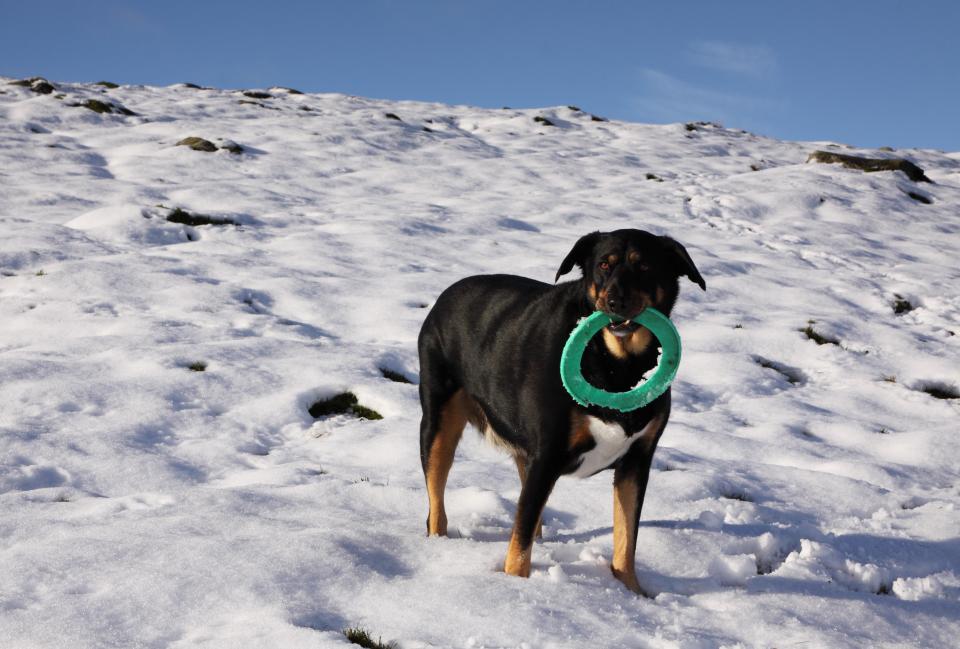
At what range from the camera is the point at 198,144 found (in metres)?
21.2

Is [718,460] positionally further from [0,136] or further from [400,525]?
[0,136]

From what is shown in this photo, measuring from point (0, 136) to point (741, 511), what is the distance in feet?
70.5

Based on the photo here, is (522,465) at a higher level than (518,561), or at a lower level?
higher

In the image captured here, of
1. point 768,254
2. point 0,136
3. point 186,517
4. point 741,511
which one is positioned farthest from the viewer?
point 0,136

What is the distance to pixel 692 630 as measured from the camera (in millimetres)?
3631

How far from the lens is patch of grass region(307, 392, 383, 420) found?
7324 millimetres

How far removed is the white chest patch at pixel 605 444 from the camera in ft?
12.8

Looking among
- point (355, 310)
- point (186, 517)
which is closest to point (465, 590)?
point (186, 517)

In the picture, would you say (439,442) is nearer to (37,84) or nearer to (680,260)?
(680,260)

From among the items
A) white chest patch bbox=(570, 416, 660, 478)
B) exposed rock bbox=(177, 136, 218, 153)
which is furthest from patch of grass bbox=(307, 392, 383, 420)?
exposed rock bbox=(177, 136, 218, 153)

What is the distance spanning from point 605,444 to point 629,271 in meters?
0.86

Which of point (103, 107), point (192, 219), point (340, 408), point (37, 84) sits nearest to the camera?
point (340, 408)

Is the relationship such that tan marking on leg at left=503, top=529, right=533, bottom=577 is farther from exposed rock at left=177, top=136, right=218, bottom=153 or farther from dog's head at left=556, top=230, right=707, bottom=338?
exposed rock at left=177, top=136, right=218, bottom=153

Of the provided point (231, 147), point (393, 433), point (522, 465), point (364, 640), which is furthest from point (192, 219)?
point (364, 640)
